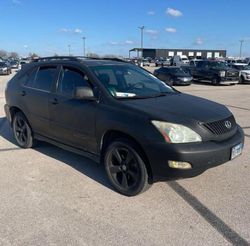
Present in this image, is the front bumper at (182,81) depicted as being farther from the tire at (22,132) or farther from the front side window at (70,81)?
the front side window at (70,81)

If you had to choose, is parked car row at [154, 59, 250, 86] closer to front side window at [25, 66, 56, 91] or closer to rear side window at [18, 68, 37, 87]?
rear side window at [18, 68, 37, 87]

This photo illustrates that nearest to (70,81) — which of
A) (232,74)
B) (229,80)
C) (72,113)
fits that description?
(72,113)

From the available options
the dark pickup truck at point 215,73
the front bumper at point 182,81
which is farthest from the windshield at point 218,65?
the front bumper at point 182,81

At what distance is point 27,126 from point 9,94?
86 cm

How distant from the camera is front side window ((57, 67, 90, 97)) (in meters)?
4.93

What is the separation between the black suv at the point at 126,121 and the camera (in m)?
3.88

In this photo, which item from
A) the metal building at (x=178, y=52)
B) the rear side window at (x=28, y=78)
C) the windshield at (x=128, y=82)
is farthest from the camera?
the metal building at (x=178, y=52)

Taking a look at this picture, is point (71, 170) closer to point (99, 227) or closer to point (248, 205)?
point (99, 227)

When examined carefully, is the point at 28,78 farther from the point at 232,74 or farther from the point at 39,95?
the point at 232,74

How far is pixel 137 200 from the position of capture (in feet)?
13.7

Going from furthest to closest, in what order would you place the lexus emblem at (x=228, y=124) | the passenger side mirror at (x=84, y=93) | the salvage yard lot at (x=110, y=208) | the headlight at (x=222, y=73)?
the headlight at (x=222, y=73) → the passenger side mirror at (x=84, y=93) → the lexus emblem at (x=228, y=124) → the salvage yard lot at (x=110, y=208)

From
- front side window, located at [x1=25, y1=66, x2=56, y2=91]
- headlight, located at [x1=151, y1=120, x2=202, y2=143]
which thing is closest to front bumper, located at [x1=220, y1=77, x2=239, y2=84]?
front side window, located at [x1=25, y1=66, x2=56, y2=91]

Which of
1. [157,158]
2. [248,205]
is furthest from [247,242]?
[157,158]

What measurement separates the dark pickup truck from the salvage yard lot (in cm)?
1950
